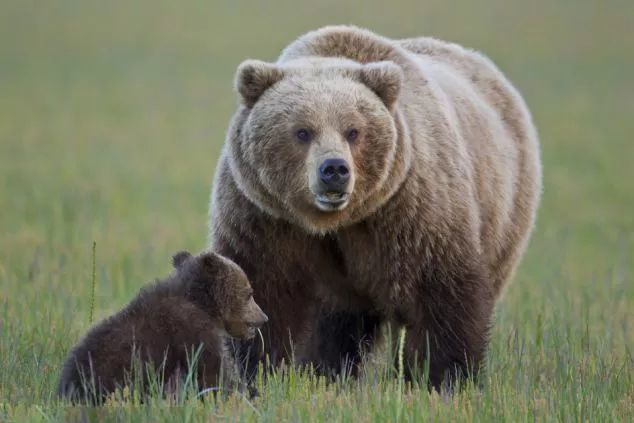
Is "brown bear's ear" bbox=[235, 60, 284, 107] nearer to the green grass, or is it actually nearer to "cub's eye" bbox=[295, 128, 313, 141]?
"cub's eye" bbox=[295, 128, 313, 141]

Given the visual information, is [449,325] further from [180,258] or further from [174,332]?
[174,332]

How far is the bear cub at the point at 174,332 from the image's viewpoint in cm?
560

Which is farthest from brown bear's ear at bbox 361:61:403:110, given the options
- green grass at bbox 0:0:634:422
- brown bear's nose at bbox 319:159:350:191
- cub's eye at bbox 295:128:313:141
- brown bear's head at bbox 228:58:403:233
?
green grass at bbox 0:0:634:422

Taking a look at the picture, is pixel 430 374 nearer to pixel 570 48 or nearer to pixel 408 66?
pixel 408 66

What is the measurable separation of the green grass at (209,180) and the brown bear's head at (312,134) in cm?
95

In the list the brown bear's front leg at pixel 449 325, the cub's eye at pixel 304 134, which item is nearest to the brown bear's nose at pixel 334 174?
the cub's eye at pixel 304 134

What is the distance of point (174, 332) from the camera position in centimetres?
590

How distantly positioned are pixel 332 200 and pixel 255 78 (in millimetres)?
908

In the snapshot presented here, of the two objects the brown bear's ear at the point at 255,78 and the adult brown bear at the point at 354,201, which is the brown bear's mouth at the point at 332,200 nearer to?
the adult brown bear at the point at 354,201

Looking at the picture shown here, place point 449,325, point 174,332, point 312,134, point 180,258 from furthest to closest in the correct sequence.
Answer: point 449,325
point 312,134
point 180,258
point 174,332

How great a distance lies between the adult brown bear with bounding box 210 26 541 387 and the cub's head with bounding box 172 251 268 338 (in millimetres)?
622

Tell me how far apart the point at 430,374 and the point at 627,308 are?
463 centimetres

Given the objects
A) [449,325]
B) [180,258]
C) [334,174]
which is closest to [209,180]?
[449,325]

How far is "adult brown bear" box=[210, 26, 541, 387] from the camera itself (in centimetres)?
675
